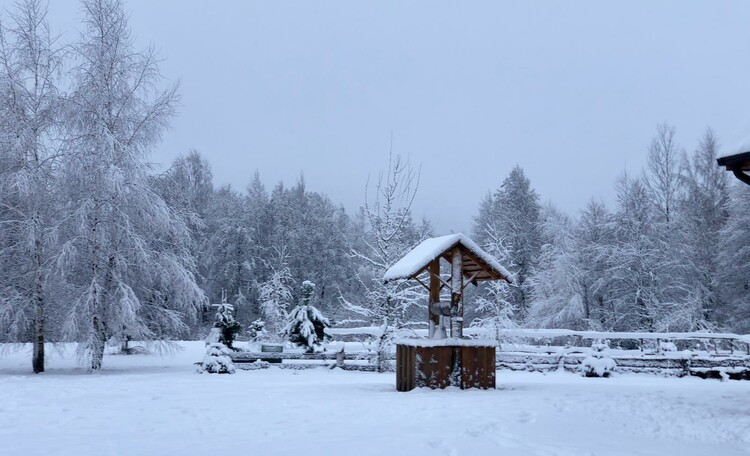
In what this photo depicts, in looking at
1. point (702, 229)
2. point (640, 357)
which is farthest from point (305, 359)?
point (702, 229)

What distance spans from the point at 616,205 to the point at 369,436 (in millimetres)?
25785

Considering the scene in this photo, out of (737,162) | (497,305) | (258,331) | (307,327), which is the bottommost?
(258,331)

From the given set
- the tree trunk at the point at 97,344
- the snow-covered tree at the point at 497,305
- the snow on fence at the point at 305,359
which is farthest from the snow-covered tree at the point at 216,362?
the snow-covered tree at the point at 497,305

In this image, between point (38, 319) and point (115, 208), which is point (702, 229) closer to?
point (115, 208)

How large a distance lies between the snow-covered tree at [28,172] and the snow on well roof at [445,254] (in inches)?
393

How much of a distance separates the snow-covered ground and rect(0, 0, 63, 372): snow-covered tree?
11.2 feet

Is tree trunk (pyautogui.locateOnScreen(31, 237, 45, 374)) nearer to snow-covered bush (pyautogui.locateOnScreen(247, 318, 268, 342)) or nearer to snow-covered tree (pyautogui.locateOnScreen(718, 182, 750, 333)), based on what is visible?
snow-covered bush (pyautogui.locateOnScreen(247, 318, 268, 342))

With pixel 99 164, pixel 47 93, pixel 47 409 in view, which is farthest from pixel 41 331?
pixel 47 409

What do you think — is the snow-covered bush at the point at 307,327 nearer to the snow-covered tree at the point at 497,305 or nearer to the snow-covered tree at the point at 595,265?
the snow-covered tree at the point at 497,305

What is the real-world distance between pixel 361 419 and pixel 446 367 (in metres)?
4.24

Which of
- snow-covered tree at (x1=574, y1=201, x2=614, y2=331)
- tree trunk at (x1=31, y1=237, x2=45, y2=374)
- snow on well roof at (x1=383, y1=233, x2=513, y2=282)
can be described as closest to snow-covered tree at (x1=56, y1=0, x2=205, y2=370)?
tree trunk at (x1=31, y1=237, x2=45, y2=374)

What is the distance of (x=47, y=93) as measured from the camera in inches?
694

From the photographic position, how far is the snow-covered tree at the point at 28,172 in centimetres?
1645

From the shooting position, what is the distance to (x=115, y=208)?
16.7 m
